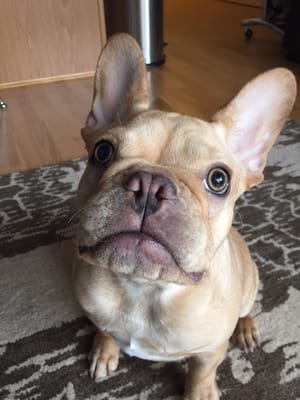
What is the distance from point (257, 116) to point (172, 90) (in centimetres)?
213

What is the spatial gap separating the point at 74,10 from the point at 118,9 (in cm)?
44

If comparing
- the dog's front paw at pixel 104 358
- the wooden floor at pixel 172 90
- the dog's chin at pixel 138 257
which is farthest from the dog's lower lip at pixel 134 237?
the wooden floor at pixel 172 90

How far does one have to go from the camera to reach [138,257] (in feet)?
2.84

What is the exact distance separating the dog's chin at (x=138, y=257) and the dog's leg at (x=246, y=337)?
23.4 inches

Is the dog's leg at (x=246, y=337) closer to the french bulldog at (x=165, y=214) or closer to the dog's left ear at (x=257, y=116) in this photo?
the french bulldog at (x=165, y=214)

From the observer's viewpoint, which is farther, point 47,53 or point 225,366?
Result: point 47,53

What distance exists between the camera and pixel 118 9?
3.71 m

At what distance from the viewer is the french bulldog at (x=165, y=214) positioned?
855 mm

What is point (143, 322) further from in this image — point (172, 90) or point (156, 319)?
point (172, 90)

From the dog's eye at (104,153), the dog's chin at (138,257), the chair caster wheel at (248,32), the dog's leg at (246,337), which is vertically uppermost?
the dog's eye at (104,153)

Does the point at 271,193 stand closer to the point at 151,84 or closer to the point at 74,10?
the point at 151,84

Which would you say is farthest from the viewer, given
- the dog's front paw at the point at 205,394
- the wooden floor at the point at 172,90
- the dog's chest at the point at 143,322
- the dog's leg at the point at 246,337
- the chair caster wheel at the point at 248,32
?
the chair caster wheel at the point at 248,32

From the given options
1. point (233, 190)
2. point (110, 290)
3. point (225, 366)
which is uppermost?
point (233, 190)

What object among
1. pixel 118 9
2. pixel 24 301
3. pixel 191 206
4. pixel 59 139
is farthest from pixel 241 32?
pixel 191 206
